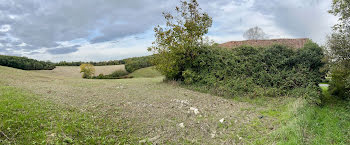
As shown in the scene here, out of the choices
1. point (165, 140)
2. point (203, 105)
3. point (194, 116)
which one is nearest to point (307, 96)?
point (203, 105)

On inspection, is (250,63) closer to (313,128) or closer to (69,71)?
(313,128)

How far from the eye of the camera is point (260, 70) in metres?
9.18

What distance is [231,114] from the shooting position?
5.84m

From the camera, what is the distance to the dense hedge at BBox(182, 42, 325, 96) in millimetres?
8453

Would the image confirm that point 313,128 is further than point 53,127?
Yes

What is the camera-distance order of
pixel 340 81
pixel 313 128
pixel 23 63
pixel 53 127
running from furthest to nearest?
pixel 23 63 → pixel 340 81 → pixel 313 128 → pixel 53 127

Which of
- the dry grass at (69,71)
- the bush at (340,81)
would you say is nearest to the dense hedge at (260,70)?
the bush at (340,81)

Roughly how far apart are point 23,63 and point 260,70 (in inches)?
777

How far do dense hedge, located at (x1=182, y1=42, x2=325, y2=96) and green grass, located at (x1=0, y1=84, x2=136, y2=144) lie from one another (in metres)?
5.78

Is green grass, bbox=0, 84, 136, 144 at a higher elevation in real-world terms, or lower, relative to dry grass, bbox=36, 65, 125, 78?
lower

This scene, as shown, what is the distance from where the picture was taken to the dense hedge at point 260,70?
8.45 metres

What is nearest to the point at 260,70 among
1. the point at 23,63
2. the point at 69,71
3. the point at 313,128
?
the point at 313,128

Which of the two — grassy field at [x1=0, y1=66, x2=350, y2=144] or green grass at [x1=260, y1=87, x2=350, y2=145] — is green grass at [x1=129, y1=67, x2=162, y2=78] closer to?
grassy field at [x1=0, y1=66, x2=350, y2=144]

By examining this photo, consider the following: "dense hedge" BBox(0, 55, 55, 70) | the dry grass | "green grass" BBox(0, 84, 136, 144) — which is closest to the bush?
"green grass" BBox(0, 84, 136, 144)
